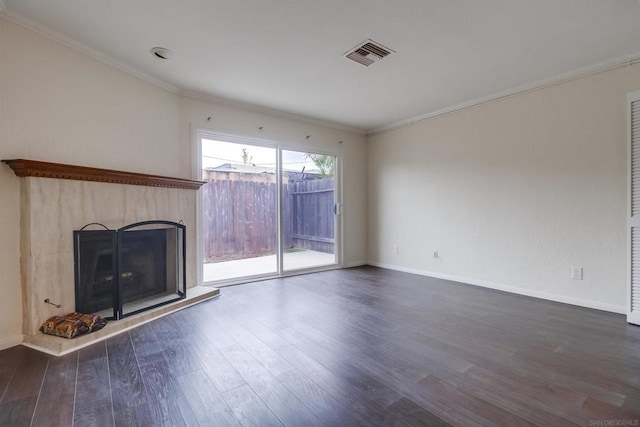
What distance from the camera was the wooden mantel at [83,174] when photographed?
217cm

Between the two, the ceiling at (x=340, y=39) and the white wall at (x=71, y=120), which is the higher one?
the ceiling at (x=340, y=39)

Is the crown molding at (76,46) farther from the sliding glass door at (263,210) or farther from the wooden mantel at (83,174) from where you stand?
the wooden mantel at (83,174)

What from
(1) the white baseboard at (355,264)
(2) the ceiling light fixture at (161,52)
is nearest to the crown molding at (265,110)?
(2) the ceiling light fixture at (161,52)

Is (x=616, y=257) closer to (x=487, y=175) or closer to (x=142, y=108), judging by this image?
(x=487, y=175)

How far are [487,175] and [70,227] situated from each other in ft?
14.8

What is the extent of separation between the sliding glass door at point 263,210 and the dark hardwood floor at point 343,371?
1.22 meters

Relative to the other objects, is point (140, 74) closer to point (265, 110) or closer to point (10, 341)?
point (265, 110)

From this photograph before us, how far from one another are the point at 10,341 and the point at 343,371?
Answer: 2501 mm

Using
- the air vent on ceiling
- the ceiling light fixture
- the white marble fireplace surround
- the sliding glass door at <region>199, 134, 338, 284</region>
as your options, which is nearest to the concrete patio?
the sliding glass door at <region>199, 134, 338, 284</region>

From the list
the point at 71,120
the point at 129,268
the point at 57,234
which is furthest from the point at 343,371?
the point at 71,120

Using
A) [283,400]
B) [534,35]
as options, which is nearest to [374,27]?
[534,35]

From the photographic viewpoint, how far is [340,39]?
8.20 ft

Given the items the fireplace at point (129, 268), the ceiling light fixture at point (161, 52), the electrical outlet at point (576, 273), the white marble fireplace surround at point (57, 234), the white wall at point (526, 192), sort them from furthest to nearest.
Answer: the electrical outlet at point (576, 273), the white wall at point (526, 192), the ceiling light fixture at point (161, 52), the fireplace at point (129, 268), the white marble fireplace surround at point (57, 234)

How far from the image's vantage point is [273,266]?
14.9 ft
